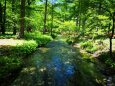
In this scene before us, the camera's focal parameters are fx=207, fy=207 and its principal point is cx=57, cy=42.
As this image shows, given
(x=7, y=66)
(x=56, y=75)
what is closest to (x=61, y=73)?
(x=56, y=75)

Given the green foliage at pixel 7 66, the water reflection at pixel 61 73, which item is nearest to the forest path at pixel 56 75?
the water reflection at pixel 61 73

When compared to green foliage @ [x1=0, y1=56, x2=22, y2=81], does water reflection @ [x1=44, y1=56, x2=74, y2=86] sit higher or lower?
lower

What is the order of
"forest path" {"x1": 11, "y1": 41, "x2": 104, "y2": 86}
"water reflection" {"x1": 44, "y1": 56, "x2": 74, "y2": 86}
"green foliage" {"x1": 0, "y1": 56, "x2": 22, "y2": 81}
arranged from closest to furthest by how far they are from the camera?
"green foliage" {"x1": 0, "y1": 56, "x2": 22, "y2": 81} < "forest path" {"x1": 11, "y1": 41, "x2": 104, "y2": 86} < "water reflection" {"x1": 44, "y1": 56, "x2": 74, "y2": 86}

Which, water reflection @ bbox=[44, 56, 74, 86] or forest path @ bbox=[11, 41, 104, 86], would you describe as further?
water reflection @ bbox=[44, 56, 74, 86]

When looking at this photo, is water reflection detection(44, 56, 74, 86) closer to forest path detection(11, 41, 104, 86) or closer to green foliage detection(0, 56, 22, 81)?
forest path detection(11, 41, 104, 86)

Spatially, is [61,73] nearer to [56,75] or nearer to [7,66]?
[56,75]

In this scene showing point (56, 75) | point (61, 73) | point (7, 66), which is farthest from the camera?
point (61, 73)

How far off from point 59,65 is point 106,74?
13.5 feet

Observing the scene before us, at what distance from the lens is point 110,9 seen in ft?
56.1

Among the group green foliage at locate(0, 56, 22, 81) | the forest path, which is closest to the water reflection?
the forest path

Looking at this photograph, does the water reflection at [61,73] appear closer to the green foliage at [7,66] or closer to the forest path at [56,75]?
the forest path at [56,75]

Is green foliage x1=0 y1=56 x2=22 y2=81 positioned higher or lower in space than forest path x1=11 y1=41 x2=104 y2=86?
higher

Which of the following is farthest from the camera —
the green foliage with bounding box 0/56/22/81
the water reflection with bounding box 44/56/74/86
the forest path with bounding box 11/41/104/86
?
the water reflection with bounding box 44/56/74/86

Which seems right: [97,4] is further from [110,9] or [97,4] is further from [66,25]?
[66,25]
